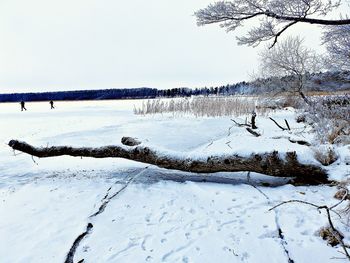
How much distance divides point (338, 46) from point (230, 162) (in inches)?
333

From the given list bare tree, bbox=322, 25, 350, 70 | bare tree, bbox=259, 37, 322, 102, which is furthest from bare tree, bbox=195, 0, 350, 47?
bare tree, bbox=259, 37, 322, 102

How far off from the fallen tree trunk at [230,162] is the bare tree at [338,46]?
285 inches

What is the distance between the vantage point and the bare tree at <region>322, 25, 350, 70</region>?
9.91 metres

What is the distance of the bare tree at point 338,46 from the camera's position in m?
9.91

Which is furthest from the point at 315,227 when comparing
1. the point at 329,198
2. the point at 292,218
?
the point at 329,198

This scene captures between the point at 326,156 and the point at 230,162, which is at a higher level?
the point at 326,156

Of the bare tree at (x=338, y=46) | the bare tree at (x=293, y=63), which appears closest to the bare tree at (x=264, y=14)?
the bare tree at (x=338, y=46)

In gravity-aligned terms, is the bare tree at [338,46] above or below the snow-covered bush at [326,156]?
above

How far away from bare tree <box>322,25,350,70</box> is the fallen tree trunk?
7.25m

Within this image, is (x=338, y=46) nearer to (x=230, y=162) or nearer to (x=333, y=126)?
(x=333, y=126)

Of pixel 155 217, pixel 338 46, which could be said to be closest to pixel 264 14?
pixel 338 46

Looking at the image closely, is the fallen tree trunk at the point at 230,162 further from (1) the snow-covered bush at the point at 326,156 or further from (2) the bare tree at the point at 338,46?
(2) the bare tree at the point at 338,46

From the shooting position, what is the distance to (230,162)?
4473mm

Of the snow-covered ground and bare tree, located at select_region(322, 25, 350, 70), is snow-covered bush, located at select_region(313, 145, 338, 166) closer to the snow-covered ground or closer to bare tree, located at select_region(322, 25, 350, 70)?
the snow-covered ground
